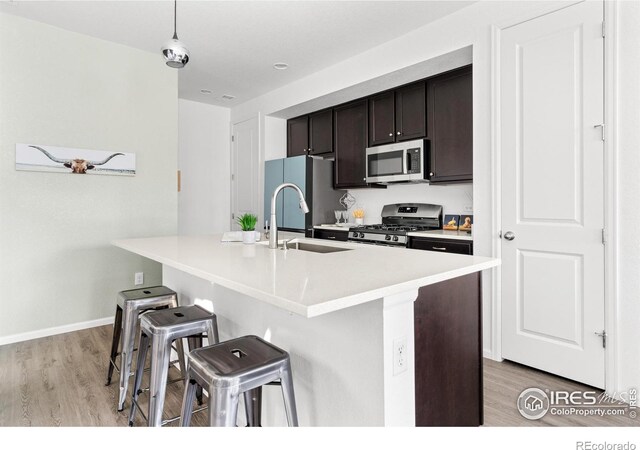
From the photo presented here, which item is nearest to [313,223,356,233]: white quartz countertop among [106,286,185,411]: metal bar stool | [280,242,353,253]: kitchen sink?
[280,242,353,253]: kitchen sink

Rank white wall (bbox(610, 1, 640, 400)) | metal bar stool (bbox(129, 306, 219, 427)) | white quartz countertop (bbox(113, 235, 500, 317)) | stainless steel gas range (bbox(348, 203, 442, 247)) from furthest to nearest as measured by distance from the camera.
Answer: stainless steel gas range (bbox(348, 203, 442, 247)) < white wall (bbox(610, 1, 640, 400)) < metal bar stool (bbox(129, 306, 219, 427)) < white quartz countertop (bbox(113, 235, 500, 317))

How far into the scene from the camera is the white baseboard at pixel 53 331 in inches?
122

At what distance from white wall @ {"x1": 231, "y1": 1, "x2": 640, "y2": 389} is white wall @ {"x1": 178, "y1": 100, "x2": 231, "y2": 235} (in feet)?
4.97

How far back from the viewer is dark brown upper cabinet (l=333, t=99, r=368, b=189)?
13.6 feet

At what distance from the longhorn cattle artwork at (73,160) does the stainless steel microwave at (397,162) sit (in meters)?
A: 2.35

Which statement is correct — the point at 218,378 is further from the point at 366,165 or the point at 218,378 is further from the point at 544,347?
the point at 366,165

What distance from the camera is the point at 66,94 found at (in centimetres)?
334

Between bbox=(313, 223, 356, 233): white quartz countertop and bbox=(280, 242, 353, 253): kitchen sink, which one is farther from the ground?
bbox=(313, 223, 356, 233): white quartz countertop

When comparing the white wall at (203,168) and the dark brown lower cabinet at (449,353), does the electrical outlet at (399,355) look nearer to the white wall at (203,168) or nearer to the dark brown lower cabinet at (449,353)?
the dark brown lower cabinet at (449,353)

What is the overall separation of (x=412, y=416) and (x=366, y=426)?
17 cm

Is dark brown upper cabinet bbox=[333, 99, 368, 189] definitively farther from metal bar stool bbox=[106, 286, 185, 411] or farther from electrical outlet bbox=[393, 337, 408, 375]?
electrical outlet bbox=[393, 337, 408, 375]

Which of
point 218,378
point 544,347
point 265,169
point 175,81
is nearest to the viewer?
point 218,378

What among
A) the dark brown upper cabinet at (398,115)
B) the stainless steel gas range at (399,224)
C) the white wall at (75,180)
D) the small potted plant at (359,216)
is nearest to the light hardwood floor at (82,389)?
the white wall at (75,180)
